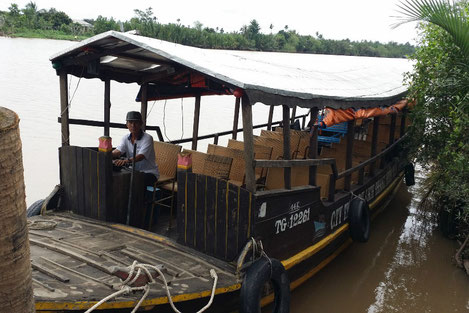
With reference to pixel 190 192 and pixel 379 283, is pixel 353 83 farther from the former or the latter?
pixel 190 192

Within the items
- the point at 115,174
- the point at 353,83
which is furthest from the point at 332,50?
the point at 115,174

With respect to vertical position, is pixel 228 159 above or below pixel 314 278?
above

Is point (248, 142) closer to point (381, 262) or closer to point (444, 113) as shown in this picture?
point (381, 262)

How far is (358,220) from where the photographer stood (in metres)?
5.11

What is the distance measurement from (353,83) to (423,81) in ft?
4.44

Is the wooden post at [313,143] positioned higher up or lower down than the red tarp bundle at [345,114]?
lower down

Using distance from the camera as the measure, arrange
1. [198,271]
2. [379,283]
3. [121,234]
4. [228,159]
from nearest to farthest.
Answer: [198,271] → [121,234] → [228,159] → [379,283]

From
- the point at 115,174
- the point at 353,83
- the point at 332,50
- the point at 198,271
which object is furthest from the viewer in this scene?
the point at 332,50

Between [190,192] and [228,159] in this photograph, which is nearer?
[190,192]

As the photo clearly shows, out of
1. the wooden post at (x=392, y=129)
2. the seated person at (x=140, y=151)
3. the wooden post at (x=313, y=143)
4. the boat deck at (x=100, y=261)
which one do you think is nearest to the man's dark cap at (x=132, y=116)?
the seated person at (x=140, y=151)

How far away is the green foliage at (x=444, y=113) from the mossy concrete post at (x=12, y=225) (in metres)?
4.96

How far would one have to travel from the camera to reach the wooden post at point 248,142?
3.10 metres

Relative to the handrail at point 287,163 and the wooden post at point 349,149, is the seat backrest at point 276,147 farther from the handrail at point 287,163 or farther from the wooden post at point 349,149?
the handrail at point 287,163

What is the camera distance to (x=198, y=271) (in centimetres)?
314
